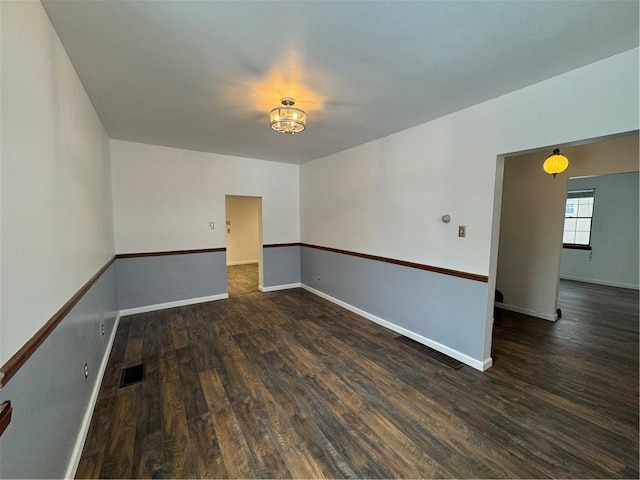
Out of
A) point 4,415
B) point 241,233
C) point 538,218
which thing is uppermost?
point 538,218

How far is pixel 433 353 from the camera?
288 centimetres

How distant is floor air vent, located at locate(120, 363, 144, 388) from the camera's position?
2352 millimetres

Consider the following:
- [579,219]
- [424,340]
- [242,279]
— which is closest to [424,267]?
[424,340]

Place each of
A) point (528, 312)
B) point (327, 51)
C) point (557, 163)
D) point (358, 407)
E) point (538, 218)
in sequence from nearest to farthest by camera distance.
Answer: point (327, 51), point (358, 407), point (557, 163), point (538, 218), point (528, 312)

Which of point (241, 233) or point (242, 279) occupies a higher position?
point (241, 233)

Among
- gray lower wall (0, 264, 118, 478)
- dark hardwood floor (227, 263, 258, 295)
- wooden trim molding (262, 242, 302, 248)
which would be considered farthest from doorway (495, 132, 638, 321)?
dark hardwood floor (227, 263, 258, 295)

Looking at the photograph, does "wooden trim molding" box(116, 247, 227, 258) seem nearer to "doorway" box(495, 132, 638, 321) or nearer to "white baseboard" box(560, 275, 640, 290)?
"doorway" box(495, 132, 638, 321)

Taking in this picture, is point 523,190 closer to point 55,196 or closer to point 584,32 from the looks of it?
point 584,32

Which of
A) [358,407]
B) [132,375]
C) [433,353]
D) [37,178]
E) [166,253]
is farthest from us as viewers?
[166,253]

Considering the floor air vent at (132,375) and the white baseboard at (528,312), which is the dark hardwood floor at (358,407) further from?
the white baseboard at (528,312)

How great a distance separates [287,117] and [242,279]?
4.72 metres

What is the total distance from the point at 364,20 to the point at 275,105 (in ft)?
4.10

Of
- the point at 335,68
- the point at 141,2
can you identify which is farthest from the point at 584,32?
the point at 141,2

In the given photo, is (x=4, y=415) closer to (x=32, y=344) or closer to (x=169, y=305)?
(x=32, y=344)
